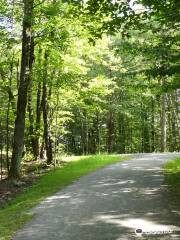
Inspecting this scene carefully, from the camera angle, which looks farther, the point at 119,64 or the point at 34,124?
the point at 119,64

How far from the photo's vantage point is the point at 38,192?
1460 cm

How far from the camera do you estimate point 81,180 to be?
1652 centimetres

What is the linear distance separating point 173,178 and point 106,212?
5417 mm

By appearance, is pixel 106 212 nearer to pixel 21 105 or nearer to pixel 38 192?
pixel 38 192

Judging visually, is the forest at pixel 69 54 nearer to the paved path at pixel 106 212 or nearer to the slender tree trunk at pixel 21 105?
the slender tree trunk at pixel 21 105

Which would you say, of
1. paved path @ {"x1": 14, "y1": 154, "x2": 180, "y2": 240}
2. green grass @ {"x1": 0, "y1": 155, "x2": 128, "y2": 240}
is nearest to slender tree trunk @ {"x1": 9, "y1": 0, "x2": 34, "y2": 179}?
green grass @ {"x1": 0, "y1": 155, "x2": 128, "y2": 240}

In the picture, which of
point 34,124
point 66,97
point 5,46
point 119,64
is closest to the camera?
point 5,46

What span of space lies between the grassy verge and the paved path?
0.26 metres

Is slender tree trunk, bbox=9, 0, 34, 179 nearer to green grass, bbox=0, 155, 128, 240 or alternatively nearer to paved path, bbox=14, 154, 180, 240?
green grass, bbox=0, 155, 128, 240

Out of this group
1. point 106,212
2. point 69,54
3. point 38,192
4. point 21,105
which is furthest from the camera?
point 69,54

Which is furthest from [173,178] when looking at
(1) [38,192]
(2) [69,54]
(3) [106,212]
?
(2) [69,54]

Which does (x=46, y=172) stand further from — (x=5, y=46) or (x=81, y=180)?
(x=5, y=46)

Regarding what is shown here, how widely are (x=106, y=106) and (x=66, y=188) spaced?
22137 mm

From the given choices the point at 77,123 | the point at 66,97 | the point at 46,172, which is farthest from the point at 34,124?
the point at 77,123
